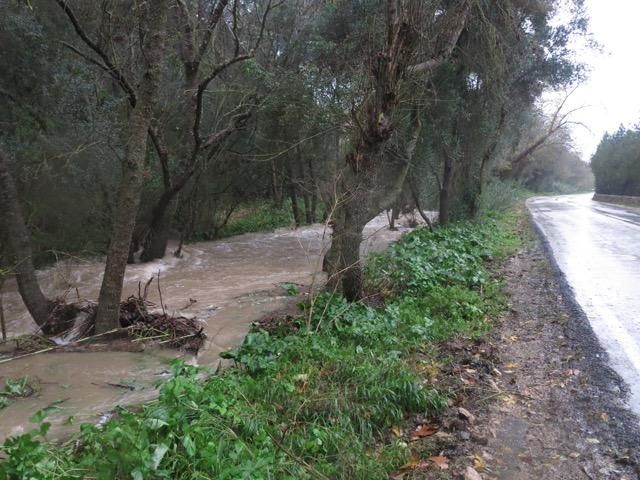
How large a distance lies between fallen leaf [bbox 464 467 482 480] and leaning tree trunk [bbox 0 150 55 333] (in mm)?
6984

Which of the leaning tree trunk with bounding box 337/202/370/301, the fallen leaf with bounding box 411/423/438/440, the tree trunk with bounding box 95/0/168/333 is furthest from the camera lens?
the leaning tree trunk with bounding box 337/202/370/301

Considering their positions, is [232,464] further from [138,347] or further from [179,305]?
[179,305]

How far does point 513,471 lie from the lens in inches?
148

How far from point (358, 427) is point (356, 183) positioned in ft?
13.3

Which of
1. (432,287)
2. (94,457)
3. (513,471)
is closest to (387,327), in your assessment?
(432,287)

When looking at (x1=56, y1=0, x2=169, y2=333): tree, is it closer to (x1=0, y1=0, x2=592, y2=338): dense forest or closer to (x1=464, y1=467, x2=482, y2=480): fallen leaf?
(x1=0, y1=0, x2=592, y2=338): dense forest

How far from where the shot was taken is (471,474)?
3688 mm

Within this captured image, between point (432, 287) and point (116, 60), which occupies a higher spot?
point (116, 60)

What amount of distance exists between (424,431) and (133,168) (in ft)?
17.6

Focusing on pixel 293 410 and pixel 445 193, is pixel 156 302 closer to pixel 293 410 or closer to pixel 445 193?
pixel 293 410

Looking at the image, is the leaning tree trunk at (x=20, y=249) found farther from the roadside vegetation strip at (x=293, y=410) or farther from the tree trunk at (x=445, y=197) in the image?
the tree trunk at (x=445, y=197)

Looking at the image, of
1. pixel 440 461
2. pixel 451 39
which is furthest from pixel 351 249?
pixel 451 39

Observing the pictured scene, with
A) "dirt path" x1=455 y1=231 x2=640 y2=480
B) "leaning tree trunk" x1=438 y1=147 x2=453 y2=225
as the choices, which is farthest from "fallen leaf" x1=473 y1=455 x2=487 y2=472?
"leaning tree trunk" x1=438 y1=147 x2=453 y2=225

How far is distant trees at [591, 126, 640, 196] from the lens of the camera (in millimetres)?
38000
